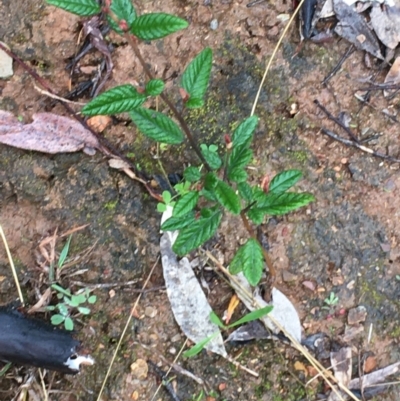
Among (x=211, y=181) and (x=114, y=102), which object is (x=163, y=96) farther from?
(x=211, y=181)

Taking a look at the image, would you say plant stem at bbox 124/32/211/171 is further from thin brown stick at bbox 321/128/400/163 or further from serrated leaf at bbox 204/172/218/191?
thin brown stick at bbox 321/128/400/163

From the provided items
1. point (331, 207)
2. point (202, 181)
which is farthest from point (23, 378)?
point (331, 207)

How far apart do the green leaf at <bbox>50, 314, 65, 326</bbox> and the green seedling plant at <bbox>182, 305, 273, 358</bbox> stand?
0.50 meters

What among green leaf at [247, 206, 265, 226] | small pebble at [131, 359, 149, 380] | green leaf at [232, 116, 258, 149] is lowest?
small pebble at [131, 359, 149, 380]

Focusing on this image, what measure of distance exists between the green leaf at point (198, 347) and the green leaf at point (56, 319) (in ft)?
1.63

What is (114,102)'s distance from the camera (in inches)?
62.3

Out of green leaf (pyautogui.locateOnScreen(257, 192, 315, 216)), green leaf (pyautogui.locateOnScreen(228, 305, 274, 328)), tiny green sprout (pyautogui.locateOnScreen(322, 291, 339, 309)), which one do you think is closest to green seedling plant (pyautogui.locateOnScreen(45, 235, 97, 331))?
green leaf (pyautogui.locateOnScreen(228, 305, 274, 328))

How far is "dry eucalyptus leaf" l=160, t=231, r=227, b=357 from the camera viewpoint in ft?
6.91

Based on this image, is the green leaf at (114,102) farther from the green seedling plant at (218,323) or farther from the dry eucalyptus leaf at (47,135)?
the green seedling plant at (218,323)

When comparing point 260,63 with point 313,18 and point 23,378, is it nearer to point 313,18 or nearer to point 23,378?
point 313,18

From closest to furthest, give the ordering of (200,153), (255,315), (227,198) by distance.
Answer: (227,198) < (200,153) < (255,315)

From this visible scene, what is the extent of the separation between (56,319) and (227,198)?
899mm

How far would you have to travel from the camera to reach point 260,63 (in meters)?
2.29

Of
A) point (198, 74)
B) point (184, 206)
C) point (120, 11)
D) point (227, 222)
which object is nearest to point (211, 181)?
point (184, 206)
